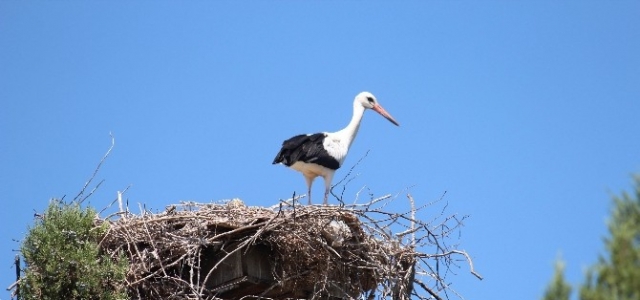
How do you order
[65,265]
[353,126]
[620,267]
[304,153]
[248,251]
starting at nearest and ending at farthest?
[620,267], [65,265], [248,251], [304,153], [353,126]

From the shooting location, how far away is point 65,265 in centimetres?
582

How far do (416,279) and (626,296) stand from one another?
4.48 meters

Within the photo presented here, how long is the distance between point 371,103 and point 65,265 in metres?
5.83

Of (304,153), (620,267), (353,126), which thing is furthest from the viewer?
(353,126)

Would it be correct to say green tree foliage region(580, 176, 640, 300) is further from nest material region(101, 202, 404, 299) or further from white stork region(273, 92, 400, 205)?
white stork region(273, 92, 400, 205)

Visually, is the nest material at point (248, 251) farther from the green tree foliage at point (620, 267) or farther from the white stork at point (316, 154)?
the green tree foliage at point (620, 267)

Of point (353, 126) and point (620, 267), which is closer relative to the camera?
point (620, 267)

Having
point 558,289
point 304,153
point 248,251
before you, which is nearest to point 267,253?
point 248,251

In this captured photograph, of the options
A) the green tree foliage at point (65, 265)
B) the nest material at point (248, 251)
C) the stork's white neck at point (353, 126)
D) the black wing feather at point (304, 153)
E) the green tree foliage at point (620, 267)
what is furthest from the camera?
the stork's white neck at point (353, 126)

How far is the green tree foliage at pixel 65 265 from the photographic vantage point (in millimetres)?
5820

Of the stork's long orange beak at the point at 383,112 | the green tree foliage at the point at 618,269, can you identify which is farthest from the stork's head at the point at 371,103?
the green tree foliage at the point at 618,269

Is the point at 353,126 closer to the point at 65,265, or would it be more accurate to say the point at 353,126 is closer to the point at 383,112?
the point at 383,112

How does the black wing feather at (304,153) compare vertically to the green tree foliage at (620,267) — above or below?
above

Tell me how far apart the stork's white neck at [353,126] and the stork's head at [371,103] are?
0.07 m
